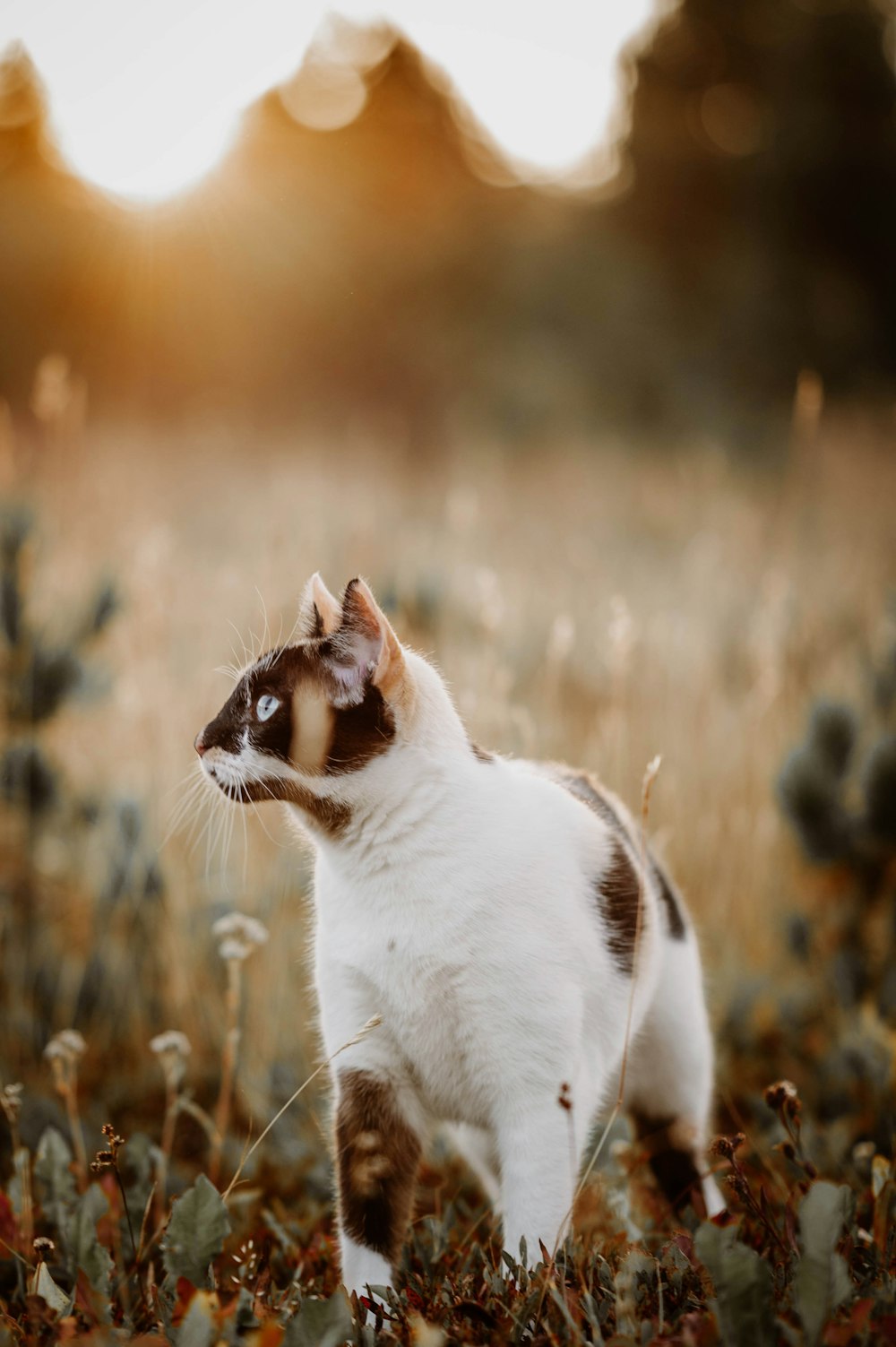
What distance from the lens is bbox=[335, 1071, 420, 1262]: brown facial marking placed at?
5.05 feet

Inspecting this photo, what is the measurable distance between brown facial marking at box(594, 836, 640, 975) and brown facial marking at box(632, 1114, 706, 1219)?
0.50 metres

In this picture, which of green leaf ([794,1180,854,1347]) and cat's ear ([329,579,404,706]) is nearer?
green leaf ([794,1180,854,1347])

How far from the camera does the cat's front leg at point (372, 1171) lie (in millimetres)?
1522

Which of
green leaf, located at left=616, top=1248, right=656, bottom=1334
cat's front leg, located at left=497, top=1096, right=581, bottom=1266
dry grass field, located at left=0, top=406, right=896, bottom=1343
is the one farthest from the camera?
dry grass field, located at left=0, top=406, right=896, bottom=1343

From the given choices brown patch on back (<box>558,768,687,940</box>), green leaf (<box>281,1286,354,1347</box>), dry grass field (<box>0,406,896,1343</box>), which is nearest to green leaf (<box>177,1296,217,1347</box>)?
green leaf (<box>281,1286,354,1347</box>)

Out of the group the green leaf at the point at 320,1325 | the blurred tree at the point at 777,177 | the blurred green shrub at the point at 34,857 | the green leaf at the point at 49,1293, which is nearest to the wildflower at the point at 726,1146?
the green leaf at the point at 320,1325

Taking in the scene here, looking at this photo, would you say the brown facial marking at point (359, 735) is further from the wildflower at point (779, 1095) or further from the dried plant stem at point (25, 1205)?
the dried plant stem at point (25, 1205)

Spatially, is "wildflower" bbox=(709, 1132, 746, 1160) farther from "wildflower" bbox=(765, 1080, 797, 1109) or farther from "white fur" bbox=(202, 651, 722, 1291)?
"white fur" bbox=(202, 651, 722, 1291)

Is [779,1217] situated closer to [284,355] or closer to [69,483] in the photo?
[69,483]

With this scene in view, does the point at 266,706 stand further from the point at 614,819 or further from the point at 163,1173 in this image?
the point at 163,1173

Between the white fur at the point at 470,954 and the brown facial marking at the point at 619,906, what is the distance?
0.02 meters

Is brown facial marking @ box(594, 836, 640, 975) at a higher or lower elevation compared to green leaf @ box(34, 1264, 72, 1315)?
higher

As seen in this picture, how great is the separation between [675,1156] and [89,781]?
2.15 metres

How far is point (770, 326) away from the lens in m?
11.0
